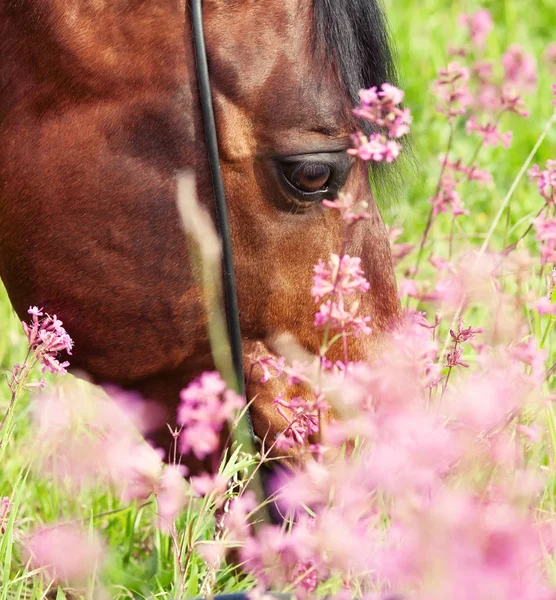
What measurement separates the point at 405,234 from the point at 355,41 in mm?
2342

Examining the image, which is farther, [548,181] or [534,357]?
[548,181]

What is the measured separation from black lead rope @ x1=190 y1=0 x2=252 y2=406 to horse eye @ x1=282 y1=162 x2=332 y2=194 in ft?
0.48

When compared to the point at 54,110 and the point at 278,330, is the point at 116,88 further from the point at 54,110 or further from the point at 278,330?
the point at 278,330

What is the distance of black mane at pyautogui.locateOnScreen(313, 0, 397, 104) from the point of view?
1.88 m

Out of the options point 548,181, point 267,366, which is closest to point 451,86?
point 548,181

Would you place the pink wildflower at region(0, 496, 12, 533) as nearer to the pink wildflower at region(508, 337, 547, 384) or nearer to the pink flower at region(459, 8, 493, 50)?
the pink wildflower at region(508, 337, 547, 384)

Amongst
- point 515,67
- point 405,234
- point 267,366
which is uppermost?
point 267,366

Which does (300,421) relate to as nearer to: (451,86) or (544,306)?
(544,306)

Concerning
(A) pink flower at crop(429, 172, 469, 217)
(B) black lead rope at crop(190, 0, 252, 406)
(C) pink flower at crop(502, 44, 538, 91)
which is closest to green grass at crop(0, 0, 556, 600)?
(A) pink flower at crop(429, 172, 469, 217)

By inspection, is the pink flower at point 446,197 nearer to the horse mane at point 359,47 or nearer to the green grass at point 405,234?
the green grass at point 405,234

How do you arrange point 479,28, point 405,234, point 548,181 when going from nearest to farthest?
point 548,181
point 405,234
point 479,28

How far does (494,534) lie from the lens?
0.72m

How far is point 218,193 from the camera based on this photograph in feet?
6.15

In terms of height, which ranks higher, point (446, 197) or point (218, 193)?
point (218, 193)
